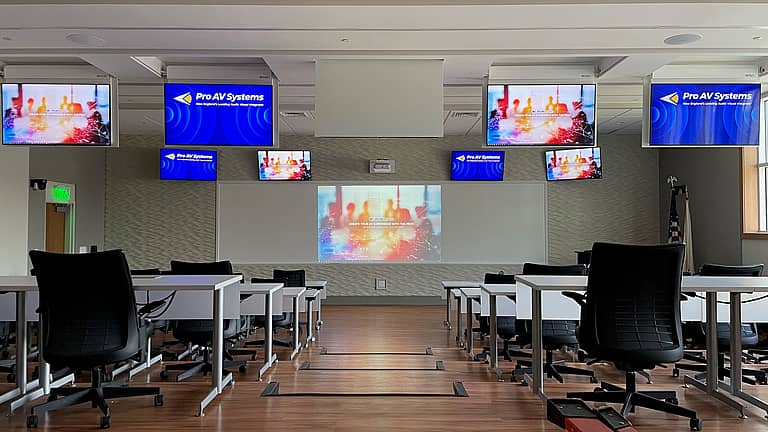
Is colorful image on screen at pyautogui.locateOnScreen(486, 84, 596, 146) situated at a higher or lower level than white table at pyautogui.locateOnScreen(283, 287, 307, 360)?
higher

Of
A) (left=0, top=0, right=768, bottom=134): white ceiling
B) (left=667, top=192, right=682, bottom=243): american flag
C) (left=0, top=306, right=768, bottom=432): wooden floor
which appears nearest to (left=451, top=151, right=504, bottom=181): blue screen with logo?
(left=667, top=192, right=682, bottom=243): american flag

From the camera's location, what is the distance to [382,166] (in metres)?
12.1

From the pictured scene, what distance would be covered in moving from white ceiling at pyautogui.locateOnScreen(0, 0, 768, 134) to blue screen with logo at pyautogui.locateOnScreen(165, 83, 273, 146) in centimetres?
36

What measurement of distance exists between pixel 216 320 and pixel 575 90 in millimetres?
3723

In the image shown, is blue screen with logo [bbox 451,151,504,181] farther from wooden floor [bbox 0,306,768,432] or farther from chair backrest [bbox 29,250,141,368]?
chair backrest [bbox 29,250,141,368]

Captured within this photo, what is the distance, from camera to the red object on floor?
221 cm

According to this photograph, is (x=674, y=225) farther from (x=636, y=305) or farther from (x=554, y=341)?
(x=636, y=305)

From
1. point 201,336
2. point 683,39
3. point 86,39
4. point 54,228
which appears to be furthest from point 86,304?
point 54,228

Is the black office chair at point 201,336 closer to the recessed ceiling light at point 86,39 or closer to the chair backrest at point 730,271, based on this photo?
the recessed ceiling light at point 86,39

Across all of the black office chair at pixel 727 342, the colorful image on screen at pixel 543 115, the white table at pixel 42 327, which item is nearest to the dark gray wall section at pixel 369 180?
the colorful image on screen at pixel 543 115

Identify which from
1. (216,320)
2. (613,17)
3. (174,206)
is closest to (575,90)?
(613,17)

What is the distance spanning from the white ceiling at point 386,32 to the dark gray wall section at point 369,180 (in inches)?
190

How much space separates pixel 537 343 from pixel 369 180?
756 centimetres

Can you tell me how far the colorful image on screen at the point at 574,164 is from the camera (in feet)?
38.7
